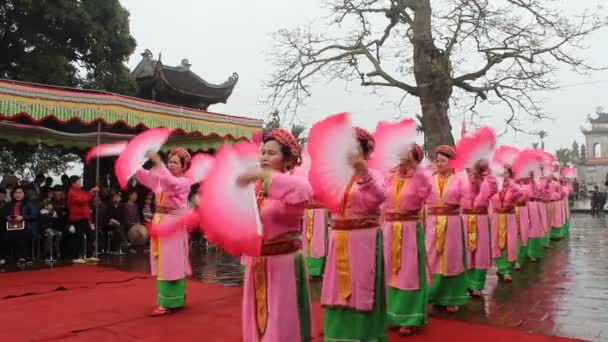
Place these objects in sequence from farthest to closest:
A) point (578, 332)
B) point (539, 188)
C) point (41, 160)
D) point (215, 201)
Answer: point (41, 160) → point (539, 188) → point (578, 332) → point (215, 201)

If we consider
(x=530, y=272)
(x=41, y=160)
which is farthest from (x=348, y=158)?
(x=41, y=160)

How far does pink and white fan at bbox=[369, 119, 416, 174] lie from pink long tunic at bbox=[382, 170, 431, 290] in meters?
0.63

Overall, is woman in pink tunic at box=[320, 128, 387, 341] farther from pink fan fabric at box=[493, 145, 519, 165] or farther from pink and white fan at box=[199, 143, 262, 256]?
pink fan fabric at box=[493, 145, 519, 165]

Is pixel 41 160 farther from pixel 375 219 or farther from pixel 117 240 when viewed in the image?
pixel 375 219

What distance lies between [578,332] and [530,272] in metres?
3.37

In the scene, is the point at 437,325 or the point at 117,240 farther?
the point at 117,240

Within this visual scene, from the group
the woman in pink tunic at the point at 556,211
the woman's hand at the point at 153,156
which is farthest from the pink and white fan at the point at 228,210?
the woman in pink tunic at the point at 556,211

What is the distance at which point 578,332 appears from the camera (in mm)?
4246

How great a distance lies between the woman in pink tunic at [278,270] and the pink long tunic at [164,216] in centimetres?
238

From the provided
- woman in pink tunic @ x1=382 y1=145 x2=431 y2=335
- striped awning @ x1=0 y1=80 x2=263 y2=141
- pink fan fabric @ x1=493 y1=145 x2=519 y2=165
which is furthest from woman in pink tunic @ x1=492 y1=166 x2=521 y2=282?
striped awning @ x1=0 y1=80 x2=263 y2=141

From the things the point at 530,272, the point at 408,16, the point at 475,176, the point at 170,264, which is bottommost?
the point at 530,272

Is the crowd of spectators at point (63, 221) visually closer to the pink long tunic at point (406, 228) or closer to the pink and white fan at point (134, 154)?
the pink and white fan at point (134, 154)

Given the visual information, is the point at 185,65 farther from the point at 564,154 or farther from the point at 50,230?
the point at 564,154

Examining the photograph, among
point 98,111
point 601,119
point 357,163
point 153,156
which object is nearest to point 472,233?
point 357,163
